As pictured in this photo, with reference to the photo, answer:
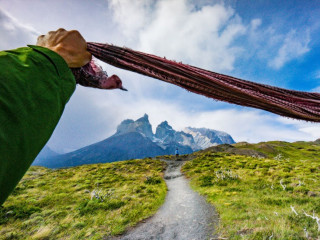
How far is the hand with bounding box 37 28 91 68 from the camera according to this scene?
1215 mm

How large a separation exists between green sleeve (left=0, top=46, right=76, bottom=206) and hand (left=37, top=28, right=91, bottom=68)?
24 cm

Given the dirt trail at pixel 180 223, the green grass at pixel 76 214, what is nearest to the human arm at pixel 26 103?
the dirt trail at pixel 180 223

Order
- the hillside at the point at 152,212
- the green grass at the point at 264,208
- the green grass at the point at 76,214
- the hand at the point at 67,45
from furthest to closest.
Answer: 1. the green grass at the point at 76,214
2. the hillside at the point at 152,212
3. the green grass at the point at 264,208
4. the hand at the point at 67,45

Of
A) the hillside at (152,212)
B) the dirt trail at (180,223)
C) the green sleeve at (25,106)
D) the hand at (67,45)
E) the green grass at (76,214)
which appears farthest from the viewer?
the green grass at (76,214)

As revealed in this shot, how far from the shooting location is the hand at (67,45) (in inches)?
47.8

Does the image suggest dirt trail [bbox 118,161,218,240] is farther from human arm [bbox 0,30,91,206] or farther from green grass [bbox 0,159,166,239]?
human arm [bbox 0,30,91,206]

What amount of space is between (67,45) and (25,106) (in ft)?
2.30

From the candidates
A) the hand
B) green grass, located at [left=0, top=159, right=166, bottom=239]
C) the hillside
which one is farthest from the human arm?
green grass, located at [left=0, top=159, right=166, bottom=239]

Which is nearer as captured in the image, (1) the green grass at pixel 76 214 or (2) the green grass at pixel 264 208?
(2) the green grass at pixel 264 208

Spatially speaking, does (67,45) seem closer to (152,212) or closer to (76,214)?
A: (152,212)

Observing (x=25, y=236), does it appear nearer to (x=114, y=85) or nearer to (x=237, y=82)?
(x=114, y=85)

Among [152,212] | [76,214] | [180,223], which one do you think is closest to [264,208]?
[180,223]

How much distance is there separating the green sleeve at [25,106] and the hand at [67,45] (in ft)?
0.78

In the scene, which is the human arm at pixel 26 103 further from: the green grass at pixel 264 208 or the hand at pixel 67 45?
the green grass at pixel 264 208
